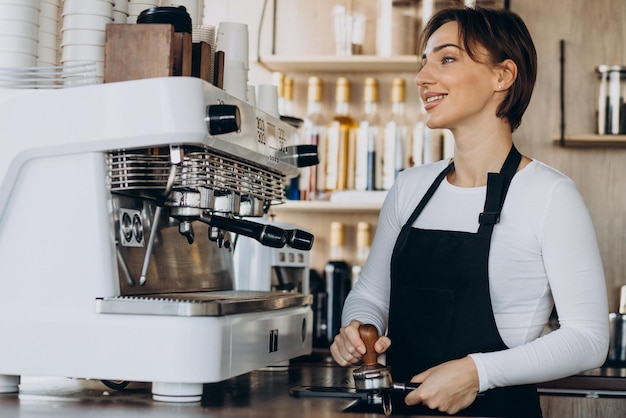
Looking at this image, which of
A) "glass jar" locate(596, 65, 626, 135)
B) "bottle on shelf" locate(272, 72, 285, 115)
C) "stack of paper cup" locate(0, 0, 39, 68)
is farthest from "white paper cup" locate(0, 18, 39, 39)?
"glass jar" locate(596, 65, 626, 135)

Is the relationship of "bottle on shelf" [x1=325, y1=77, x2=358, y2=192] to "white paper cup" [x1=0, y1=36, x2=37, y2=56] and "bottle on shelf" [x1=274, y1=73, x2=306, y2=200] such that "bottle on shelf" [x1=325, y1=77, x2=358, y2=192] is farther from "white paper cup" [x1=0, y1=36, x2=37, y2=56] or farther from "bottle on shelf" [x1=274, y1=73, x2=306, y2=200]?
"white paper cup" [x1=0, y1=36, x2=37, y2=56]

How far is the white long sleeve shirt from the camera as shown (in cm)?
147

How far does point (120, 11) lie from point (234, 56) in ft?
0.81

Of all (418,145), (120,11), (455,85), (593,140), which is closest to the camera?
(120,11)

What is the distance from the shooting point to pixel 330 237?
343 cm

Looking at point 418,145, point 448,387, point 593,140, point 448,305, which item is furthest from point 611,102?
point 448,387

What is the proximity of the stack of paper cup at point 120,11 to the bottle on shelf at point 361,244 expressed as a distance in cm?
179

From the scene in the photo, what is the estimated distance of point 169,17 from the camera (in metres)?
1.42

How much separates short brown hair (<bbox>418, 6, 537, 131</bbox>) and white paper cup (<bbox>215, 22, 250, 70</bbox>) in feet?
1.25

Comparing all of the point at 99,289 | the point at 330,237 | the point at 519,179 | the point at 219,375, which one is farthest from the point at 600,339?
the point at 330,237

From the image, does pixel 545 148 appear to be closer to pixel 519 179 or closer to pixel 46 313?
pixel 519 179

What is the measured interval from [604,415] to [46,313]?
1.28m

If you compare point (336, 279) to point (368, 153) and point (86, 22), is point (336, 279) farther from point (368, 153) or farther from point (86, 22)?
point (86, 22)

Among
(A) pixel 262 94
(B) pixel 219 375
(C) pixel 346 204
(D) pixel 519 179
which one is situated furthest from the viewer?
(C) pixel 346 204
